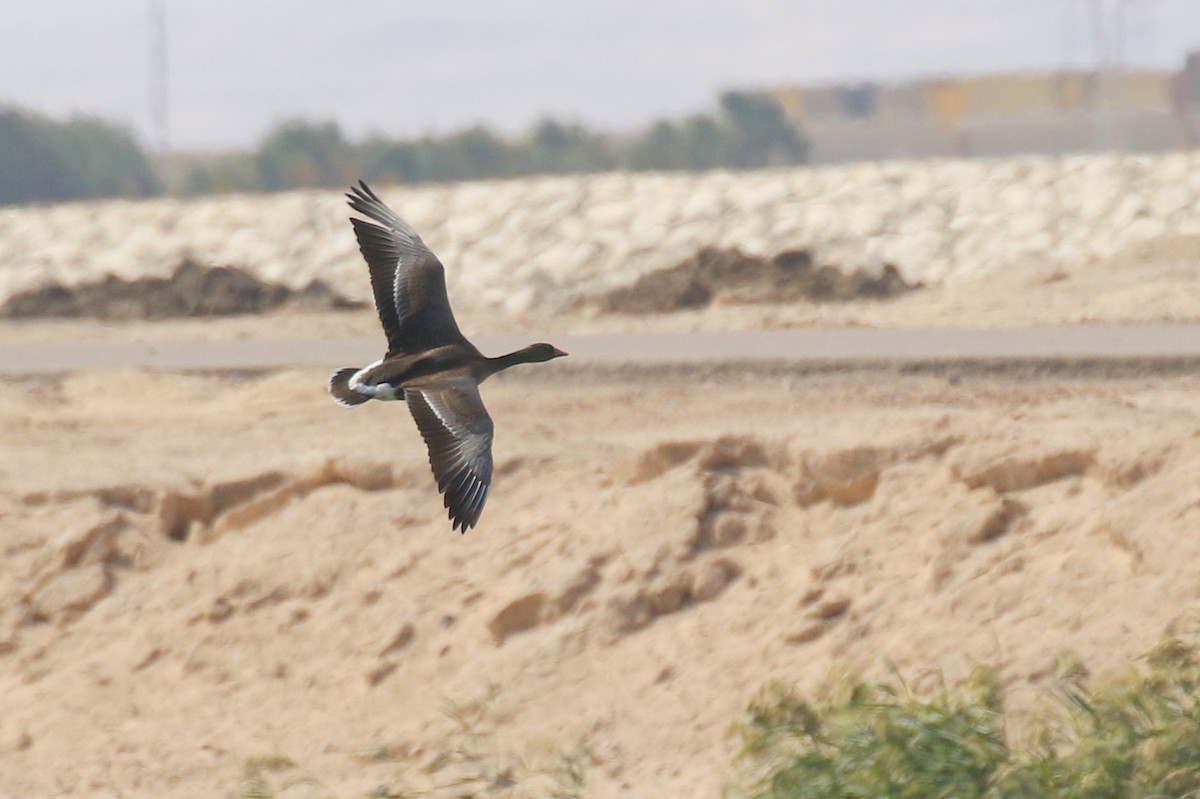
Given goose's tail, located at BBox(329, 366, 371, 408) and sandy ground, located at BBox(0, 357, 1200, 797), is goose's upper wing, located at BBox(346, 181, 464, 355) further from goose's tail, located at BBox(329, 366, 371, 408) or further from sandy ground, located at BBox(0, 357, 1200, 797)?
sandy ground, located at BBox(0, 357, 1200, 797)

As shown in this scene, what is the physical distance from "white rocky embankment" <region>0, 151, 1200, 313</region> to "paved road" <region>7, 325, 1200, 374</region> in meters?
5.80

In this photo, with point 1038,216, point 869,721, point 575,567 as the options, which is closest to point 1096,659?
point 869,721

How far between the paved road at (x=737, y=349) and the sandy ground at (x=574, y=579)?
53cm

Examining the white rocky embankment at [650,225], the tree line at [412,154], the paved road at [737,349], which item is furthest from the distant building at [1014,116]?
the paved road at [737,349]

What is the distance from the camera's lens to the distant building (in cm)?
4284

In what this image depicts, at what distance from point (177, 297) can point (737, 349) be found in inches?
318

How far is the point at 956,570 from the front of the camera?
9844 millimetres

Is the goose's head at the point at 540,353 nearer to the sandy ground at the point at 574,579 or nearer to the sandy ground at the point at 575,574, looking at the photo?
the sandy ground at the point at 575,574

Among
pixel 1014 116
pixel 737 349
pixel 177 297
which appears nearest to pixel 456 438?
pixel 737 349

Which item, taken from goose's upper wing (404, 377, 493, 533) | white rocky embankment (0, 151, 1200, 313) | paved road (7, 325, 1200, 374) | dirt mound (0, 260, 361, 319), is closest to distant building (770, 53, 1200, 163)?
white rocky embankment (0, 151, 1200, 313)

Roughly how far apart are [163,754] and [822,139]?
43467 mm

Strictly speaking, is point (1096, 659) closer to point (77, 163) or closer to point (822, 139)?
point (822, 139)

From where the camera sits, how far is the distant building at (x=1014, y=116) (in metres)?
42.8

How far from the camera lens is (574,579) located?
1057 cm
